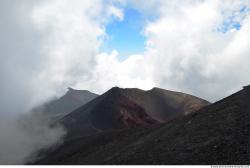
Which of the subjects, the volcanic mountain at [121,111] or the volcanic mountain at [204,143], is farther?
the volcanic mountain at [121,111]

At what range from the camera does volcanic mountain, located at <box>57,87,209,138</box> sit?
100 meters

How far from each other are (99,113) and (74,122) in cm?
1135

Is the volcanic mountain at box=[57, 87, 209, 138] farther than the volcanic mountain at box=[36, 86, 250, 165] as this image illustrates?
Yes

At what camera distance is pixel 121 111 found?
113m

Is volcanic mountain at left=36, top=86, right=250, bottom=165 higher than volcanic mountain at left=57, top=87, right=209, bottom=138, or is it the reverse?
volcanic mountain at left=57, top=87, right=209, bottom=138

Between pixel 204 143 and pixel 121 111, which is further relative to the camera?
pixel 121 111

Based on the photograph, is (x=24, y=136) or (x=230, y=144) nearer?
(x=230, y=144)

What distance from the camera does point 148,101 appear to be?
519ft

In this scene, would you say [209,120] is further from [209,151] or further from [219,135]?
[209,151]

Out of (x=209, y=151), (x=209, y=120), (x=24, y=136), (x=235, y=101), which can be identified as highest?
(x=24, y=136)

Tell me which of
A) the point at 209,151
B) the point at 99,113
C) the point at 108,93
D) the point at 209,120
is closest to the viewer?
the point at 209,151

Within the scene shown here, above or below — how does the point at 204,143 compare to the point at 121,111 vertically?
below

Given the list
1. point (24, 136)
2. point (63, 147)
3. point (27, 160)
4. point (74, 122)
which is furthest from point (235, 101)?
point (24, 136)

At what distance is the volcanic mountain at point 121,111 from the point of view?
A: 330 feet
